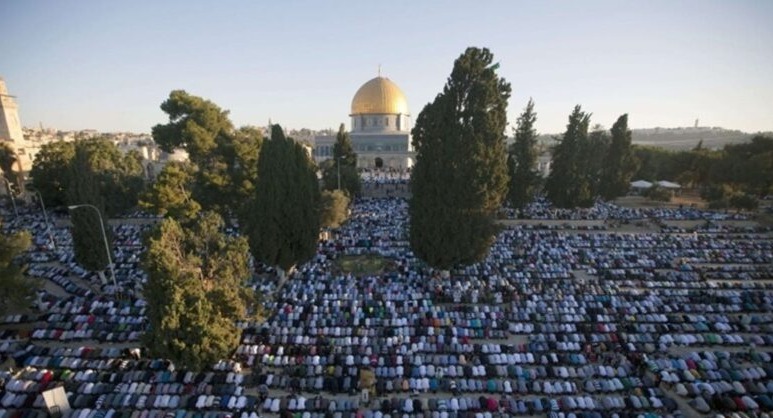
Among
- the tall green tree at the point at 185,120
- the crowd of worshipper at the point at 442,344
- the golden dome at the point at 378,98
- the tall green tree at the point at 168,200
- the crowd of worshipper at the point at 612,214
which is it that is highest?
the golden dome at the point at 378,98

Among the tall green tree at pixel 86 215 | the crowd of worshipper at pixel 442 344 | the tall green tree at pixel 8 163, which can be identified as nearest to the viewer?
the crowd of worshipper at pixel 442 344

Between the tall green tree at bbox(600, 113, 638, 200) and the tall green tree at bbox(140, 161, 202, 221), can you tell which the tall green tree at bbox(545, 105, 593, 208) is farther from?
the tall green tree at bbox(140, 161, 202, 221)

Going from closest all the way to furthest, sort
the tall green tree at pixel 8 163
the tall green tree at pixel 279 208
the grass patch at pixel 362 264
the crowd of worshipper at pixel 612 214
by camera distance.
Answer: the tall green tree at pixel 279 208
the grass patch at pixel 362 264
the crowd of worshipper at pixel 612 214
the tall green tree at pixel 8 163

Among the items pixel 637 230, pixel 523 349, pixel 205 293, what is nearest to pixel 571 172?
pixel 637 230

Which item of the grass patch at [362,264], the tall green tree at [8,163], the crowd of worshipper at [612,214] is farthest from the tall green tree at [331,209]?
the tall green tree at [8,163]

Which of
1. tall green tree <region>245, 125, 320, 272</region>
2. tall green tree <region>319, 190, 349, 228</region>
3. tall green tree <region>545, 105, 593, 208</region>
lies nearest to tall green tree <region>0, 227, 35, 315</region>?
tall green tree <region>245, 125, 320, 272</region>

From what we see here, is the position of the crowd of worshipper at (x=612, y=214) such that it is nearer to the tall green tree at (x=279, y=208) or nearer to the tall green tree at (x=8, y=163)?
the tall green tree at (x=279, y=208)

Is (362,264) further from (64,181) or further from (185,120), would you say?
(64,181)
